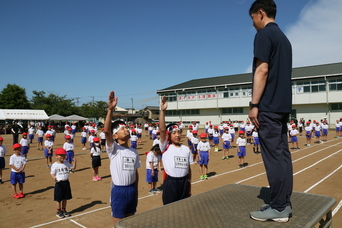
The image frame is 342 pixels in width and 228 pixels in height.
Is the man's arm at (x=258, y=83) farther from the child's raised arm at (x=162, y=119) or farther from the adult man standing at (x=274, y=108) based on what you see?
the child's raised arm at (x=162, y=119)

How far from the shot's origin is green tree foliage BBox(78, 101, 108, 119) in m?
66.0

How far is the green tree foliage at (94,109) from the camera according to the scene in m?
66.0

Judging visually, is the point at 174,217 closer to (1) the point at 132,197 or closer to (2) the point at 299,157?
(1) the point at 132,197

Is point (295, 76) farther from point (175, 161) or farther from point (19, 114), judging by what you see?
point (19, 114)

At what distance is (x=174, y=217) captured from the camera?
2.53m

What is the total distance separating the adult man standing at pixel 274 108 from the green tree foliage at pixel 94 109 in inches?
2560

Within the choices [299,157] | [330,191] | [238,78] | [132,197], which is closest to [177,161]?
[132,197]

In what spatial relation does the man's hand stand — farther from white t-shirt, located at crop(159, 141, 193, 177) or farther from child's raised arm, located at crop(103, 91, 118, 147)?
white t-shirt, located at crop(159, 141, 193, 177)

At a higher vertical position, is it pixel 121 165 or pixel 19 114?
pixel 19 114

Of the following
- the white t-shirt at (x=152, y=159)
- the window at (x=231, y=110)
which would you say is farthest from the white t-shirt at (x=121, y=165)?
the window at (x=231, y=110)

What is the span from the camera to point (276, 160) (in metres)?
2.50

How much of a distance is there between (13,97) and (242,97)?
149 ft

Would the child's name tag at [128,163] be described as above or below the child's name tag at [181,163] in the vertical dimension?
above

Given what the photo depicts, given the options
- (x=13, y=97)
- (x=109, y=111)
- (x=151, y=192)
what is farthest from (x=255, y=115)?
(x=13, y=97)
